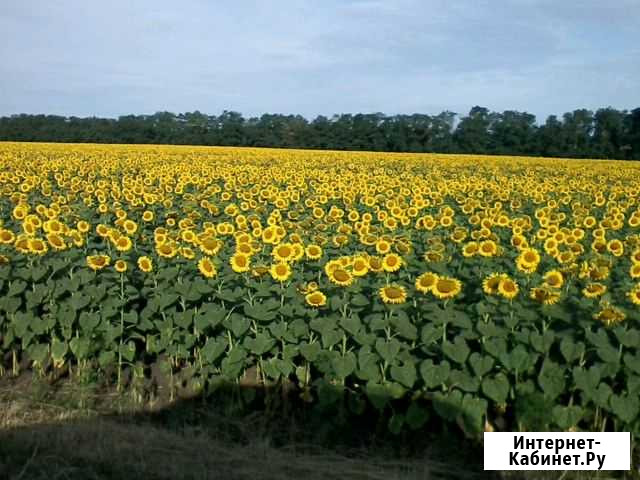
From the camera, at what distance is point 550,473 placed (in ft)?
11.5

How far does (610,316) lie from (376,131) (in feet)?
163

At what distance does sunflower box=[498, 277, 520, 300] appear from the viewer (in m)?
4.05

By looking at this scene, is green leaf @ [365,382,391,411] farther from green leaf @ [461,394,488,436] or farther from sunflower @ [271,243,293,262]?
sunflower @ [271,243,293,262]

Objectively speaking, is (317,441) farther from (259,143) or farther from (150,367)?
(259,143)

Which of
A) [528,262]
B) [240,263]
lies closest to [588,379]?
[528,262]

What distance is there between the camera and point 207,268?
4820 mm

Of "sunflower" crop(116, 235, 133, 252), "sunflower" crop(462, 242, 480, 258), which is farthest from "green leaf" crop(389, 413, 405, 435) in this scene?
"sunflower" crop(116, 235, 133, 252)

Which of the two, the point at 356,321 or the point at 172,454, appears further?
the point at 356,321

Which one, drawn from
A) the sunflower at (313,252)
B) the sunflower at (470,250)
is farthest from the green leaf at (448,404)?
the sunflower at (313,252)

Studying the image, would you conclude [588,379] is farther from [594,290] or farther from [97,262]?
[97,262]

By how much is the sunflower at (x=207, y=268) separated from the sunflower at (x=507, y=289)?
1.85 meters

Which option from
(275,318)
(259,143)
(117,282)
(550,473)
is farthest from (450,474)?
(259,143)

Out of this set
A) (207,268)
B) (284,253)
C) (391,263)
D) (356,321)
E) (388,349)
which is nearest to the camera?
(388,349)

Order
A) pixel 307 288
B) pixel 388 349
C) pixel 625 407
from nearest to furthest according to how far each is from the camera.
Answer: pixel 625 407
pixel 388 349
pixel 307 288
